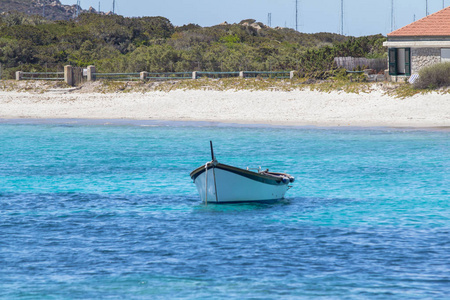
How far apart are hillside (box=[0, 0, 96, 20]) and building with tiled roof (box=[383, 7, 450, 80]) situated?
138 m

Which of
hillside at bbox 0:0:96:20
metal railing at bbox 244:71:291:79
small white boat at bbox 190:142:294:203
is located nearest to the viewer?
small white boat at bbox 190:142:294:203

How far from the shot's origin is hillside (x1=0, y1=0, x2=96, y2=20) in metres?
173

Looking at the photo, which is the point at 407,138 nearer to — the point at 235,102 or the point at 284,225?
the point at 235,102

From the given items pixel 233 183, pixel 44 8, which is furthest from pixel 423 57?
pixel 44 8

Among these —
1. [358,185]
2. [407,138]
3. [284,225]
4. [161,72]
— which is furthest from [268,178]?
[161,72]

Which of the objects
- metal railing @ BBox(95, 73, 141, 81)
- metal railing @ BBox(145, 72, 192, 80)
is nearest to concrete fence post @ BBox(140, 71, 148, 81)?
metal railing @ BBox(145, 72, 192, 80)

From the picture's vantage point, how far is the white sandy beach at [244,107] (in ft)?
135

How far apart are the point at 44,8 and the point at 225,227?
175031mm

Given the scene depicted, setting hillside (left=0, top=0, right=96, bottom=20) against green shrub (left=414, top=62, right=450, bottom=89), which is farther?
hillside (left=0, top=0, right=96, bottom=20)

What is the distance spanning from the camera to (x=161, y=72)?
57969 millimetres

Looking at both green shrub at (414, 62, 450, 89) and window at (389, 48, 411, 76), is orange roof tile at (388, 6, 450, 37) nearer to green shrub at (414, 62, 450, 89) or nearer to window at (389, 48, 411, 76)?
window at (389, 48, 411, 76)

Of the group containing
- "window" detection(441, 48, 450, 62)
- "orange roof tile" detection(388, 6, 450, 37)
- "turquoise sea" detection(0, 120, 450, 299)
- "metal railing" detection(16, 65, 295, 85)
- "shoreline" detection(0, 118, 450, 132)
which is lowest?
"turquoise sea" detection(0, 120, 450, 299)

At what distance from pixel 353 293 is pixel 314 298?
2.57 feet

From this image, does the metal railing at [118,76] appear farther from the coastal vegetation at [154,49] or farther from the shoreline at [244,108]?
the shoreline at [244,108]
